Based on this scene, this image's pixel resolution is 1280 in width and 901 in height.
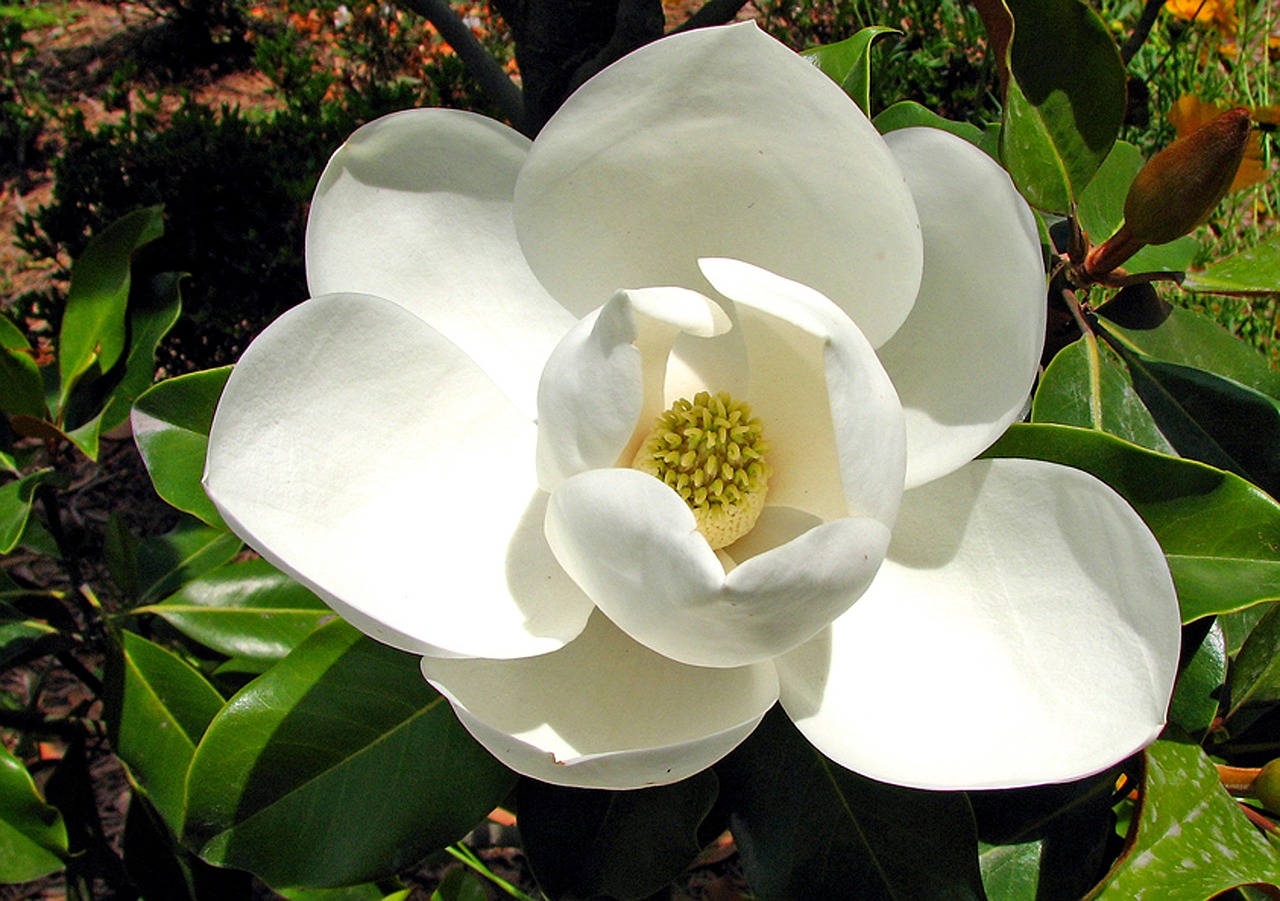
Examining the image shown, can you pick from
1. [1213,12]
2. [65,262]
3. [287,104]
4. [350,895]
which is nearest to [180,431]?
[350,895]

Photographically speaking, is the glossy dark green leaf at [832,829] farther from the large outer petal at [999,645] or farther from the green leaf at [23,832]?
the green leaf at [23,832]

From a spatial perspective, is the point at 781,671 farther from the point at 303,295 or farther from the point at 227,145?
the point at 227,145

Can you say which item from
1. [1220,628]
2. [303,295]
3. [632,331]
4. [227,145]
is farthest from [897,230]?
[227,145]

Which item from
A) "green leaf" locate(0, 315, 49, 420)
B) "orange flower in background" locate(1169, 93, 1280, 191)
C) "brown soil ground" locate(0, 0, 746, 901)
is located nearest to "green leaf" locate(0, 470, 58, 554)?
"green leaf" locate(0, 315, 49, 420)

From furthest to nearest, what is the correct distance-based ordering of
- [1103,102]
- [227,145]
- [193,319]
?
1. [227,145]
2. [193,319]
3. [1103,102]

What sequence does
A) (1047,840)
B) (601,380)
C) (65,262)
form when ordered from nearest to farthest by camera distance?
(601,380), (1047,840), (65,262)

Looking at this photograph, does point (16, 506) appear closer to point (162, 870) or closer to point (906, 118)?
point (162, 870)

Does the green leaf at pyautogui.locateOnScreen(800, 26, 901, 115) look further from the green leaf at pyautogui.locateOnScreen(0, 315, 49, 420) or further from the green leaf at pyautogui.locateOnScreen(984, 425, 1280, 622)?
the green leaf at pyautogui.locateOnScreen(0, 315, 49, 420)
